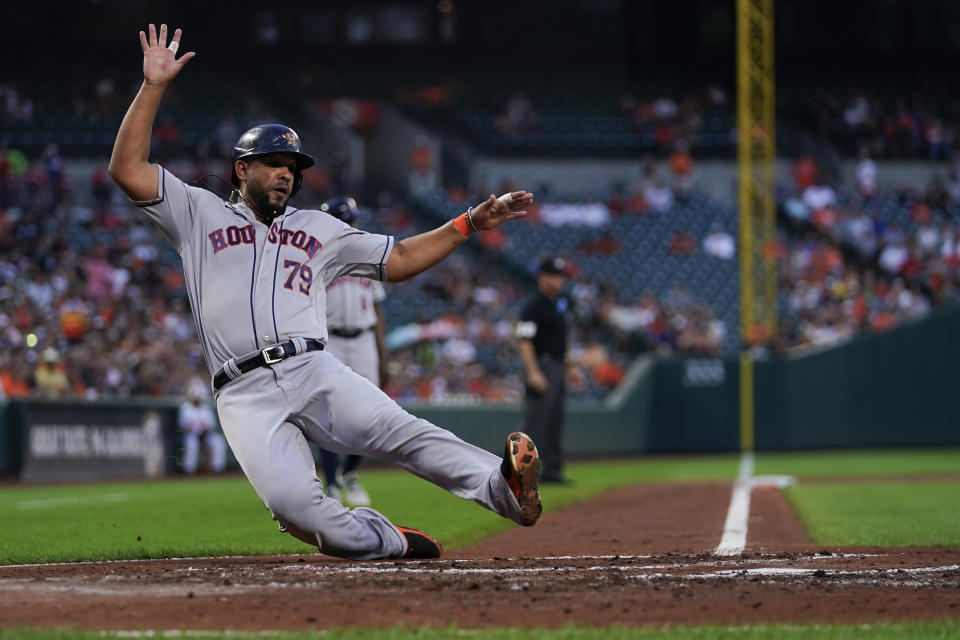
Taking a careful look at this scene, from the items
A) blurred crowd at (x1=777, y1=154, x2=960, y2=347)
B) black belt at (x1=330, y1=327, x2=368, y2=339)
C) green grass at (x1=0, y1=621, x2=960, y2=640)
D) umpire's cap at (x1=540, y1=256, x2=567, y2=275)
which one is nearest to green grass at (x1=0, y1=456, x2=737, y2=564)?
black belt at (x1=330, y1=327, x2=368, y2=339)

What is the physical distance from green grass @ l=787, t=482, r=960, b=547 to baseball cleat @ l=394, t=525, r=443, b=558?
2273 millimetres

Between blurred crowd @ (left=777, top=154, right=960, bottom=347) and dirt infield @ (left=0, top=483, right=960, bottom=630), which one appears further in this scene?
blurred crowd @ (left=777, top=154, right=960, bottom=347)

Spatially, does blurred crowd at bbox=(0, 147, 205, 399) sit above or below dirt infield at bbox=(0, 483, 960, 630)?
above

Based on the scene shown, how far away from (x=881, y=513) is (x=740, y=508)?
3.47 ft

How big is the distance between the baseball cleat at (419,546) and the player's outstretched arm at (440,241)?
1.11 m

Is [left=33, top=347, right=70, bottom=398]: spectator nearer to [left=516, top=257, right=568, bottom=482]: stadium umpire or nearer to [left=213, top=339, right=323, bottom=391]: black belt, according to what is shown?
[left=516, top=257, right=568, bottom=482]: stadium umpire

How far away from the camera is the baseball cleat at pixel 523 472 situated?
5.20 m

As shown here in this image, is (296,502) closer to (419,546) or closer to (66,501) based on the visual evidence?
(419,546)

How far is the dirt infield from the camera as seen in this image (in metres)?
4.15

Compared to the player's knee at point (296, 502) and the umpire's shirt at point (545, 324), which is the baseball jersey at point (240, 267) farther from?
the umpire's shirt at point (545, 324)

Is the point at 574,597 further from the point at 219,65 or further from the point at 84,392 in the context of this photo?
the point at 219,65

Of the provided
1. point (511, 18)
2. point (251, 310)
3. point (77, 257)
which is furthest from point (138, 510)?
point (511, 18)

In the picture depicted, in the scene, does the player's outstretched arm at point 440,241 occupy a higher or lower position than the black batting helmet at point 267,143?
lower

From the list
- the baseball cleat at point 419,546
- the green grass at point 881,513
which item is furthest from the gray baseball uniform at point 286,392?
the green grass at point 881,513
